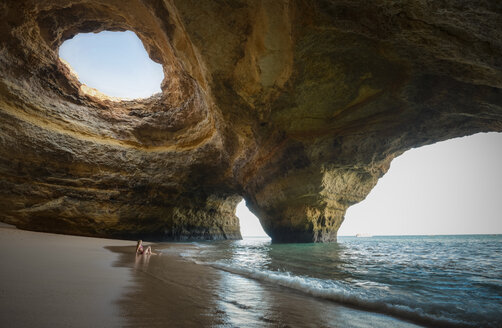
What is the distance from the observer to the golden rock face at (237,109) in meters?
5.15

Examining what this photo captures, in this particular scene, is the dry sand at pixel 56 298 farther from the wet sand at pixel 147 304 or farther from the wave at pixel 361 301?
the wave at pixel 361 301

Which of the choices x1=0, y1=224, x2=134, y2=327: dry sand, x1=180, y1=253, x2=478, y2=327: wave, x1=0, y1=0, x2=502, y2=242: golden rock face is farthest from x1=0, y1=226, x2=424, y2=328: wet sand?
x1=0, y1=0, x2=502, y2=242: golden rock face

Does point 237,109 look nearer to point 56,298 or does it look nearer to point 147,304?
point 147,304

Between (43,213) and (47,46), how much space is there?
719cm

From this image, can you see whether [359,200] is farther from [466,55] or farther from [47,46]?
[47,46]

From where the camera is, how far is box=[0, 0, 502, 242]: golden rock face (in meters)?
5.15

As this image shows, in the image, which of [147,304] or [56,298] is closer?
[56,298]

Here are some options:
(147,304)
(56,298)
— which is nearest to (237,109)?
(147,304)

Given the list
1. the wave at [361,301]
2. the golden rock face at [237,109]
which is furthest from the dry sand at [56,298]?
the golden rock face at [237,109]

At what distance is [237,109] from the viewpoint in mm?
8586

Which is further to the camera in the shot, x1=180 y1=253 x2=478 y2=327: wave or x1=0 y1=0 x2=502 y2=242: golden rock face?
x1=0 y1=0 x2=502 y2=242: golden rock face

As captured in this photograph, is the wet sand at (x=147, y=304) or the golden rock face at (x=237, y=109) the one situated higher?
the golden rock face at (x=237, y=109)

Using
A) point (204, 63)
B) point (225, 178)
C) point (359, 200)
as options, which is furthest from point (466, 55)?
point (225, 178)

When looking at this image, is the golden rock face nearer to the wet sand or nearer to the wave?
the wave
